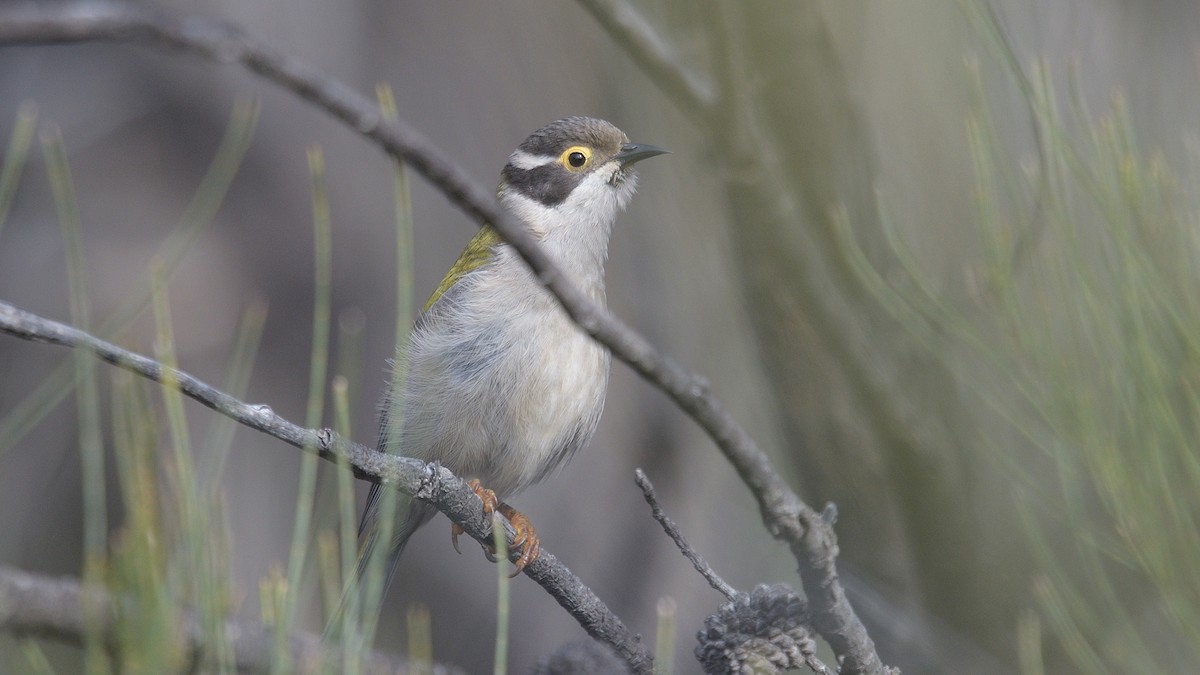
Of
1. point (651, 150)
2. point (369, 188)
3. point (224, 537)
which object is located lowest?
point (224, 537)

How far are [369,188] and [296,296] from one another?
3.47 ft

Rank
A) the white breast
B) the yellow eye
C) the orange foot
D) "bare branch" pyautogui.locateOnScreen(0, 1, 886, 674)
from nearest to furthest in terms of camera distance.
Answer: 1. "bare branch" pyautogui.locateOnScreen(0, 1, 886, 674)
2. the orange foot
3. the white breast
4. the yellow eye

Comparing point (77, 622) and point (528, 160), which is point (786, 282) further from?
point (77, 622)

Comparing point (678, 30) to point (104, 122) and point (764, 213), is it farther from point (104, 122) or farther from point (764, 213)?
point (104, 122)

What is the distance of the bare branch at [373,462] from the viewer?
6.40 ft

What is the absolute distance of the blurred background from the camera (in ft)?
9.60

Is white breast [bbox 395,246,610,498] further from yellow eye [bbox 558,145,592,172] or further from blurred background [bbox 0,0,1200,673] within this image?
yellow eye [bbox 558,145,592,172]

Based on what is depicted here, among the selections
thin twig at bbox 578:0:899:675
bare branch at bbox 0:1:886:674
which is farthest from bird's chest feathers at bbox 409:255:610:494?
bare branch at bbox 0:1:886:674

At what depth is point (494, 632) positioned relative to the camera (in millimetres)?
8055

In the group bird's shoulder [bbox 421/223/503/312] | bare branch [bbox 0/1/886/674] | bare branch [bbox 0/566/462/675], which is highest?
bird's shoulder [bbox 421/223/503/312]

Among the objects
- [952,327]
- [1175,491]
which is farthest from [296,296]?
[1175,491]

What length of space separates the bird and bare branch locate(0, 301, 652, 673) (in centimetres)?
85

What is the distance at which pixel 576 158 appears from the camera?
215 inches

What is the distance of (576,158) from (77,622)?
13.3 feet
